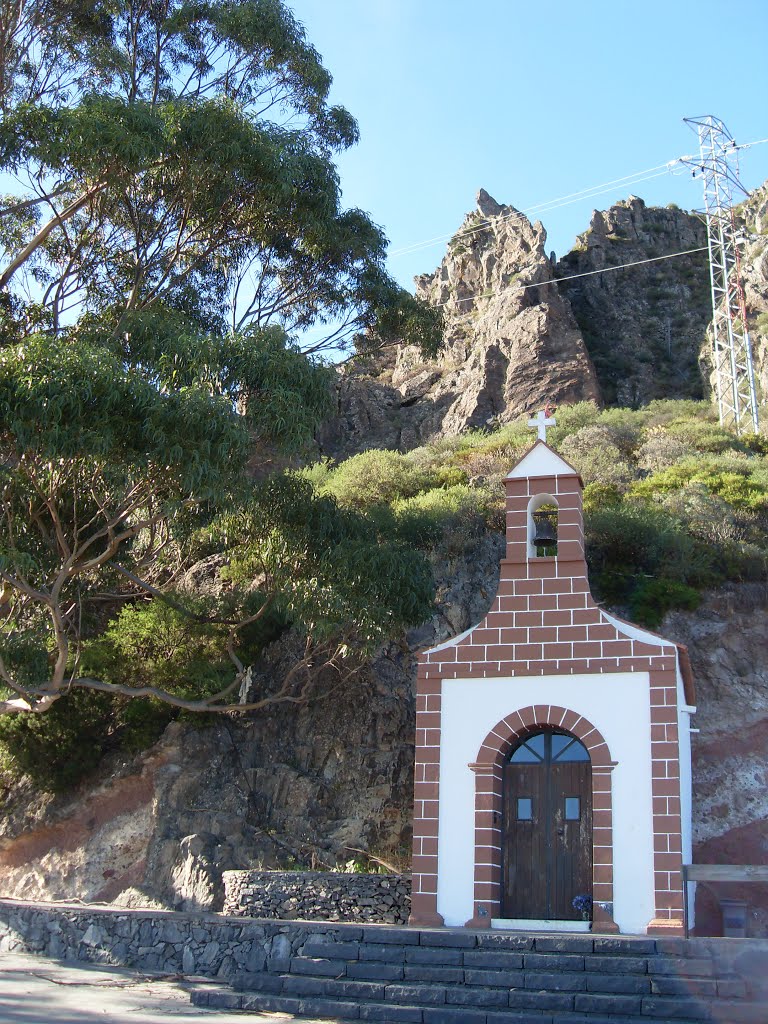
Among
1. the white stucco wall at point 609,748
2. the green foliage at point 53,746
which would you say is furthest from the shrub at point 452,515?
the white stucco wall at point 609,748

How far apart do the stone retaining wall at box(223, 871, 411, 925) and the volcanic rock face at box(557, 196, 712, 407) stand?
30520 millimetres

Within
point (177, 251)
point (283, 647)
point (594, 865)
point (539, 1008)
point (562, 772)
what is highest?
point (177, 251)

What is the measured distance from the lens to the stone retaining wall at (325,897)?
15078 mm

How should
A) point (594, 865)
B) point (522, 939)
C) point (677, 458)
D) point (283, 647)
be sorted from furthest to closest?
point (677, 458) < point (283, 647) < point (594, 865) < point (522, 939)

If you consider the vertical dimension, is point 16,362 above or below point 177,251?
below

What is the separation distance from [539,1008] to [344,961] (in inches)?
100

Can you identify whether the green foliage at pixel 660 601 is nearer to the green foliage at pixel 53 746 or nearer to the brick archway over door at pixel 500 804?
the brick archway over door at pixel 500 804

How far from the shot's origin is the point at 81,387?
13.7 m

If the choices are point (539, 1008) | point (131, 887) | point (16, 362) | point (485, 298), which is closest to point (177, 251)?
point (16, 362)

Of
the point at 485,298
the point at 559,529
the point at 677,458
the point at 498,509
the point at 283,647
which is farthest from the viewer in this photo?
the point at 485,298

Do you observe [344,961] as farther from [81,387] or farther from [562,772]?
[81,387]

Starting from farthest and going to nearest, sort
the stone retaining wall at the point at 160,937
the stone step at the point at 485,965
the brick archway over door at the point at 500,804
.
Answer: the brick archway over door at the point at 500,804, the stone retaining wall at the point at 160,937, the stone step at the point at 485,965

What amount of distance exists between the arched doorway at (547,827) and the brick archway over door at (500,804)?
7.0 inches

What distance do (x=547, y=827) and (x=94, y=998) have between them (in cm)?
615
